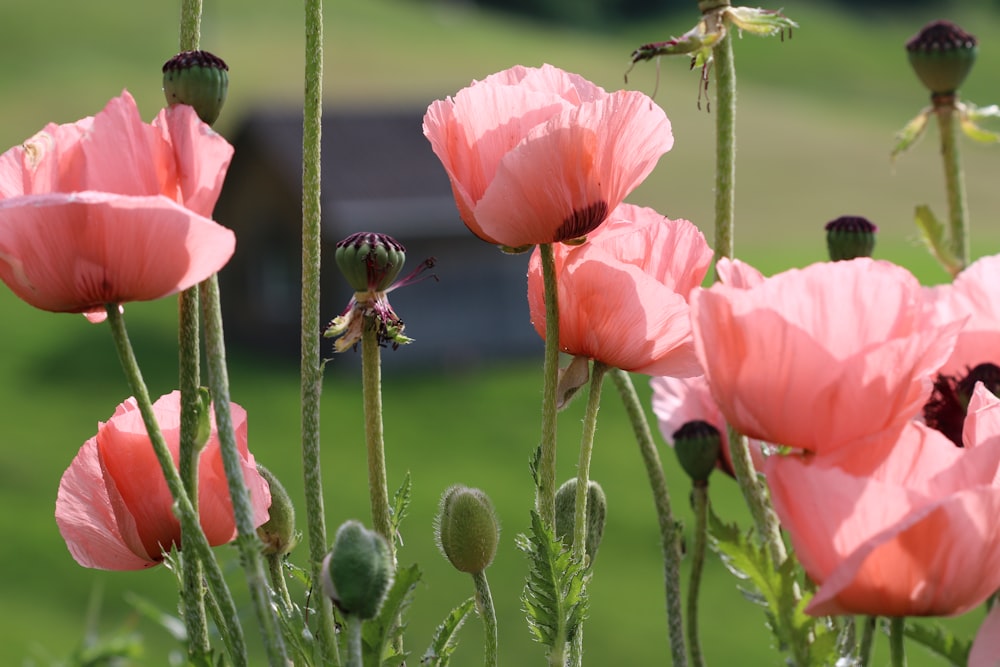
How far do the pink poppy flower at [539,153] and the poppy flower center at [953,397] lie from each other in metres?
0.17

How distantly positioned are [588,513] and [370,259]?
15 cm

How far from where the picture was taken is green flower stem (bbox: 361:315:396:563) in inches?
18.2

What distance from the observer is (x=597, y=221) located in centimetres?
49

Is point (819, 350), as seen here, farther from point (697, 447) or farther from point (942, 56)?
point (942, 56)

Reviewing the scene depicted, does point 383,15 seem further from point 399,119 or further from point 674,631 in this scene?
point 674,631

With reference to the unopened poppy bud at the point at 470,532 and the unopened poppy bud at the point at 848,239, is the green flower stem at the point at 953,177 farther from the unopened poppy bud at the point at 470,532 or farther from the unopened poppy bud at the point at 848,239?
the unopened poppy bud at the point at 470,532

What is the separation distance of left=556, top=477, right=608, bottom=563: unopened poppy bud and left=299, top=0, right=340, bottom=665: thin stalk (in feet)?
0.44

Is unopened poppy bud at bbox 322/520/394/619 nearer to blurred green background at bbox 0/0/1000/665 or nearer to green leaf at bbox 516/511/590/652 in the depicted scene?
green leaf at bbox 516/511/590/652

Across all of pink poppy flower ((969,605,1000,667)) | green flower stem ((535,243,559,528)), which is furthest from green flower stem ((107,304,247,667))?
pink poppy flower ((969,605,1000,667))

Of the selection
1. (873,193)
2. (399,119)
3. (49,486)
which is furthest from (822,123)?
(49,486)

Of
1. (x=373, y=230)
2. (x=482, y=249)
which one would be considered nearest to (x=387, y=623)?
(x=373, y=230)

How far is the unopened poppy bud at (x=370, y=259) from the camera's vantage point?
19.6 inches

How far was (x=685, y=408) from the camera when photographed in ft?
2.20

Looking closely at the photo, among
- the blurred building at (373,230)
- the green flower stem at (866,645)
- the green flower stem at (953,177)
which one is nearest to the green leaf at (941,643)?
the green flower stem at (866,645)
